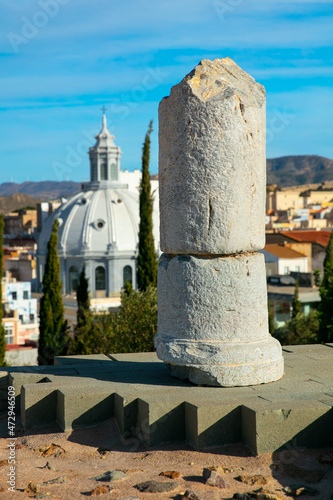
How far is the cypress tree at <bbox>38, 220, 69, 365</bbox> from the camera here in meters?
21.7

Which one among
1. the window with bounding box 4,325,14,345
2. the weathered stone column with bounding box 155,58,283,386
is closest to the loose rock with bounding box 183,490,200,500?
the weathered stone column with bounding box 155,58,283,386

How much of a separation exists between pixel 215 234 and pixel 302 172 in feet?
602

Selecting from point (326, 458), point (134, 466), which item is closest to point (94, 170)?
point (134, 466)

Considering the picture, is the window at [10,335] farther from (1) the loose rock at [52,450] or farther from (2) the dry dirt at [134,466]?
(1) the loose rock at [52,450]

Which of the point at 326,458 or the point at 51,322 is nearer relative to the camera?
the point at 326,458

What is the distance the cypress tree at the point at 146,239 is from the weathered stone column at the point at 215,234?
53.5 ft

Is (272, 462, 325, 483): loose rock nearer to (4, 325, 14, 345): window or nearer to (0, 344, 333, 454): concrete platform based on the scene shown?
(0, 344, 333, 454): concrete platform

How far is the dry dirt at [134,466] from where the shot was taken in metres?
4.28

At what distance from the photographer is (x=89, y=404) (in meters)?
5.39

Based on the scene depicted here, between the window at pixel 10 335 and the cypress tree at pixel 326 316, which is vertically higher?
the cypress tree at pixel 326 316

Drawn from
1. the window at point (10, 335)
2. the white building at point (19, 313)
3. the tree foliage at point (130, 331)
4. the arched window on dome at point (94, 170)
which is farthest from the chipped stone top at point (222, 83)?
the arched window on dome at point (94, 170)

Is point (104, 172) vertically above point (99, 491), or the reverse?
point (104, 172)

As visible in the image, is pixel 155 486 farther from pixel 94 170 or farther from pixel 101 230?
pixel 94 170

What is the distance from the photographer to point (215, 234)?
18.5ft
